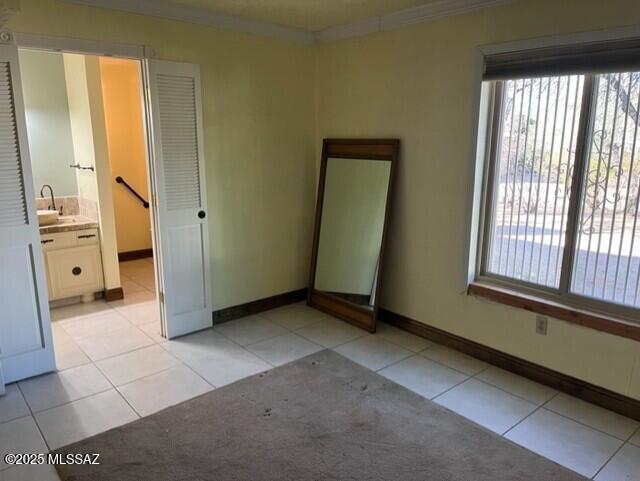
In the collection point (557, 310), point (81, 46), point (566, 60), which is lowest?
point (557, 310)

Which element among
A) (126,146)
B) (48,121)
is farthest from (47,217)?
(126,146)

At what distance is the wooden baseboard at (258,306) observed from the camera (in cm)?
401

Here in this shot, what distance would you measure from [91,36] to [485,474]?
3.44 metres

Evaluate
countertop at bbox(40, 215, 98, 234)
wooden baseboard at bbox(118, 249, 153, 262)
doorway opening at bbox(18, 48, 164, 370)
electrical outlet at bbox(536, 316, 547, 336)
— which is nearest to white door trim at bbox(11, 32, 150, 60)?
doorway opening at bbox(18, 48, 164, 370)

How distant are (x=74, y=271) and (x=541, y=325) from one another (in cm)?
405

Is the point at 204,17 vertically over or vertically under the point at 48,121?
over

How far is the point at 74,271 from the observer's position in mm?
4410

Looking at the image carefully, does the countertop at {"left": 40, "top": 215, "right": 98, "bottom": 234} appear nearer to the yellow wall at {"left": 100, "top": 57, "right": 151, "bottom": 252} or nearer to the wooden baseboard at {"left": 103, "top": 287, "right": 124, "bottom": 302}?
the wooden baseboard at {"left": 103, "top": 287, "right": 124, "bottom": 302}

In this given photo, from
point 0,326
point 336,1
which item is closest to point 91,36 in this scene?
point 336,1

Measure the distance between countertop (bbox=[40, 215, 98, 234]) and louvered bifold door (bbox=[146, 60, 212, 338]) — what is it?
1.36 meters

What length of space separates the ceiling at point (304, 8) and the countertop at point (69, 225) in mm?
2265

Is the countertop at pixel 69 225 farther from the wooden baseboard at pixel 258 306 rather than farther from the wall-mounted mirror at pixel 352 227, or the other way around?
the wall-mounted mirror at pixel 352 227

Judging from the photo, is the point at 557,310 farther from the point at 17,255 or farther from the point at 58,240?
the point at 58,240

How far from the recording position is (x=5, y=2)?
2273 mm
